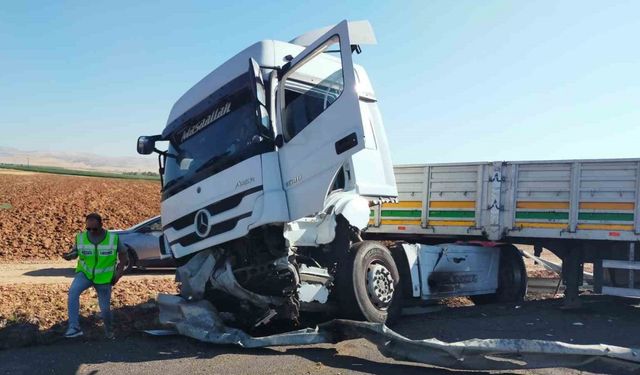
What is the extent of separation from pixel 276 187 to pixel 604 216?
17.5 feet

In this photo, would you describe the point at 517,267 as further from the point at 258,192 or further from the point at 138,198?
the point at 138,198

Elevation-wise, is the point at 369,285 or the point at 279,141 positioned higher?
the point at 279,141

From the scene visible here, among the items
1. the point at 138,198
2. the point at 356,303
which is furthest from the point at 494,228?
the point at 138,198

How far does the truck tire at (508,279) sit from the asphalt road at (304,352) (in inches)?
63.8

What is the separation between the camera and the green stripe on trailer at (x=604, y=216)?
8.52 meters

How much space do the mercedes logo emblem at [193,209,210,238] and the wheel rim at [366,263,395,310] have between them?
6.51 feet

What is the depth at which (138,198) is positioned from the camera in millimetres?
27812

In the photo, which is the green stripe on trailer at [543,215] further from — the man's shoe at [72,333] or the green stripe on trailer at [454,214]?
the man's shoe at [72,333]

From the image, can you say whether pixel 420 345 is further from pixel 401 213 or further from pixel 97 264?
pixel 401 213

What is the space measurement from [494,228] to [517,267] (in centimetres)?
119

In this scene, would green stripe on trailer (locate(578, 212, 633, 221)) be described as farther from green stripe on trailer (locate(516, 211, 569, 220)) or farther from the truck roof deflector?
the truck roof deflector

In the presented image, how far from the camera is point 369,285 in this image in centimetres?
696

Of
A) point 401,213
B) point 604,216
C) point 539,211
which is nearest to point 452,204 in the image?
point 401,213

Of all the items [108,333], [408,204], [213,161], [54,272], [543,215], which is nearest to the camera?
[213,161]
